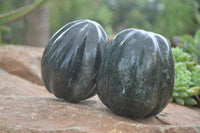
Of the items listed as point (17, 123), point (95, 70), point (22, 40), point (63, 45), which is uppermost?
point (63, 45)

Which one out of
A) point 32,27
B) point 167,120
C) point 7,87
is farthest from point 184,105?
point 32,27

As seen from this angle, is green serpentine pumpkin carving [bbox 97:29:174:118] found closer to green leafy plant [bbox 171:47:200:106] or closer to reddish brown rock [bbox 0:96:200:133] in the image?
reddish brown rock [bbox 0:96:200:133]

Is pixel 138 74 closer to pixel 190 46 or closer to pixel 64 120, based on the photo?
pixel 64 120

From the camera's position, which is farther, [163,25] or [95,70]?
[163,25]

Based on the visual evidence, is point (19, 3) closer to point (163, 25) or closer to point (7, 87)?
point (163, 25)

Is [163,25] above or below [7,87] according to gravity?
above

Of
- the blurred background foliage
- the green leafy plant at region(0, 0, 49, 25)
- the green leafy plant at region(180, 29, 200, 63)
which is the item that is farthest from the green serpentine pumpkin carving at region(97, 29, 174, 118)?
the blurred background foliage
